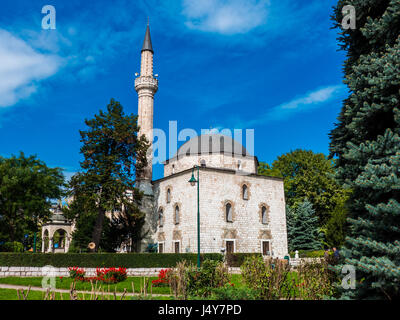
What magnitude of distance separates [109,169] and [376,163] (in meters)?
23.8

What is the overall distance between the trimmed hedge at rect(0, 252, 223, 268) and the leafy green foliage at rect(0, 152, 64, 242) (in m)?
10.2

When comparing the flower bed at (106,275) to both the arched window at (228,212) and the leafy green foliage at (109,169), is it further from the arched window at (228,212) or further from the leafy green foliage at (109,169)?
the arched window at (228,212)

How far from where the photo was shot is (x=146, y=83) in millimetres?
33562

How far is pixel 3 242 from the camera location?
28688mm

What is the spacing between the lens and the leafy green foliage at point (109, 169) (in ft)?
88.8

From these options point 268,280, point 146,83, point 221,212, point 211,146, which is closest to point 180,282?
point 268,280

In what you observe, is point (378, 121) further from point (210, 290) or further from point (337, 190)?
point (337, 190)

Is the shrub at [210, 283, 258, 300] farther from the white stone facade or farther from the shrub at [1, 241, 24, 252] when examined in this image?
the shrub at [1, 241, 24, 252]

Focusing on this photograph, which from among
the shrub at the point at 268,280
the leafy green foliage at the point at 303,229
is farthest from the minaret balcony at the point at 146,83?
the shrub at the point at 268,280

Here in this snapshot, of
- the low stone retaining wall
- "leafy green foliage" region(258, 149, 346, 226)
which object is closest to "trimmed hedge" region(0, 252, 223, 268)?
the low stone retaining wall

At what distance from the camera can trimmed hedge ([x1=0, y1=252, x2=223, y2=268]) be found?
18062 mm

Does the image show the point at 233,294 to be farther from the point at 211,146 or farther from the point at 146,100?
the point at 146,100
